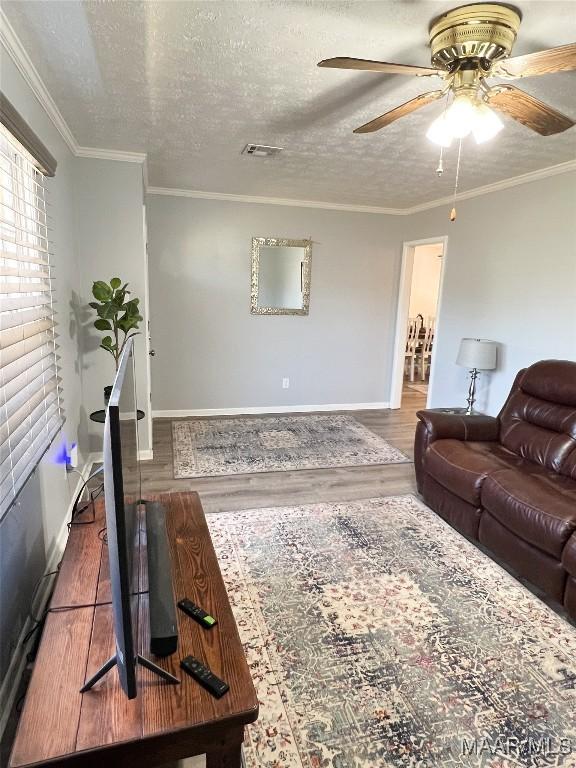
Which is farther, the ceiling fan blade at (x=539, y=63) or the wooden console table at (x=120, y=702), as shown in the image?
the ceiling fan blade at (x=539, y=63)

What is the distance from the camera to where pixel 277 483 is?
3.45 meters

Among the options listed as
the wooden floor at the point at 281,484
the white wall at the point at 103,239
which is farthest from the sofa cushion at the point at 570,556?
the white wall at the point at 103,239

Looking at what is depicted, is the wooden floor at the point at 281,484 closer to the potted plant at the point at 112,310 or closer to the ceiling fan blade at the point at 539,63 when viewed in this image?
the potted plant at the point at 112,310

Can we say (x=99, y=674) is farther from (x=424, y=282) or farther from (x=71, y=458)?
(x=424, y=282)

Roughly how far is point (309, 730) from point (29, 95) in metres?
2.93

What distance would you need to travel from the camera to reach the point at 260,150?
3.09m

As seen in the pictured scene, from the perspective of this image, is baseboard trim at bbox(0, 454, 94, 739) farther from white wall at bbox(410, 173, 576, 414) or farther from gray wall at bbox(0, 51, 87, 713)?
white wall at bbox(410, 173, 576, 414)

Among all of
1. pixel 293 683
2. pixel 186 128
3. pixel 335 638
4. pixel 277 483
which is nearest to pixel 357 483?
pixel 277 483

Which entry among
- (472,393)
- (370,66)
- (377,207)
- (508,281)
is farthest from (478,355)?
(370,66)

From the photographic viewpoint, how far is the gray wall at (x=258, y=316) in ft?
15.6

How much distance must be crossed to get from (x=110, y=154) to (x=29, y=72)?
4.18 feet

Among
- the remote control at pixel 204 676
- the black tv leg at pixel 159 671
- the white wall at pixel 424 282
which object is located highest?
the white wall at pixel 424 282

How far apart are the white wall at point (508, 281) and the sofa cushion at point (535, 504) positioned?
129 cm

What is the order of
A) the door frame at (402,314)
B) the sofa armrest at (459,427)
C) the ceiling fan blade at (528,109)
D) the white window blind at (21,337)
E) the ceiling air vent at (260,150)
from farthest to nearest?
the door frame at (402,314) → the sofa armrest at (459,427) → the ceiling air vent at (260,150) → the ceiling fan blade at (528,109) → the white window blind at (21,337)
